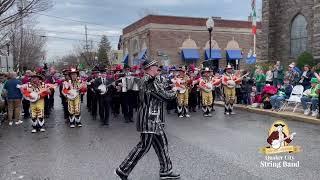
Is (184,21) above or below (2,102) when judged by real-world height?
above

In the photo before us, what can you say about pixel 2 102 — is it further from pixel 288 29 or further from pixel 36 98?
pixel 288 29

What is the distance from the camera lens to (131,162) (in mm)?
6707

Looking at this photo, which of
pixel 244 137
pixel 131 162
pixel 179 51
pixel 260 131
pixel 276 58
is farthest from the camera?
pixel 179 51

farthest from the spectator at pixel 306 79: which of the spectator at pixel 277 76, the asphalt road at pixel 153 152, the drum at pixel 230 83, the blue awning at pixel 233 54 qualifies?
the blue awning at pixel 233 54

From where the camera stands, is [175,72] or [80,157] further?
[175,72]

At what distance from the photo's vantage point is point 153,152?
919 cm

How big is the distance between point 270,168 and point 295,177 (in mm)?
630

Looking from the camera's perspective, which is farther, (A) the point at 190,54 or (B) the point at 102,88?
(A) the point at 190,54

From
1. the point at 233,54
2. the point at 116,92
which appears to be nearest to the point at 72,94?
the point at 116,92

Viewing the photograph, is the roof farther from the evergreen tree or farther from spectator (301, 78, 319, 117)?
spectator (301, 78, 319, 117)

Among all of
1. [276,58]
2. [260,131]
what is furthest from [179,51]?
[260,131]

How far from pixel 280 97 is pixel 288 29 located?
13986mm

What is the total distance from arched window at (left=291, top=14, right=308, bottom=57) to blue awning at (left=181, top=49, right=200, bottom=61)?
53.5 feet

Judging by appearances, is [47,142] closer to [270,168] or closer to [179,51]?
[270,168]
